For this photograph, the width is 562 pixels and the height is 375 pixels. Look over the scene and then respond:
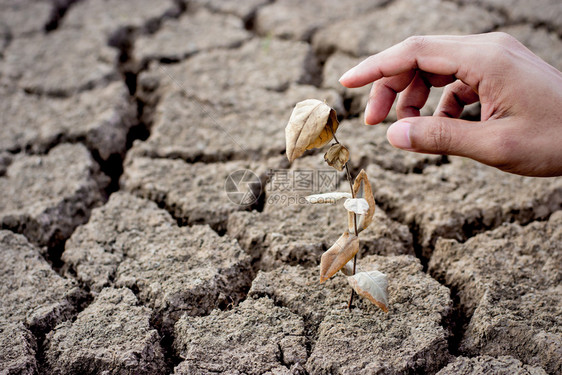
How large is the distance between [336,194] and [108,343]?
0.73 metres

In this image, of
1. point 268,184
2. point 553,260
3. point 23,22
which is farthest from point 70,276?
point 23,22

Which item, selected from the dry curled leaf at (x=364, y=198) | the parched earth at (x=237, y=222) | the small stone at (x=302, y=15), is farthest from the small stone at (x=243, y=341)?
the small stone at (x=302, y=15)

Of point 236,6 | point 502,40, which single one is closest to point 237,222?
point 502,40

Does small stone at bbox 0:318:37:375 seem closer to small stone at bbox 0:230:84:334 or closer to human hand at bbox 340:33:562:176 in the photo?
small stone at bbox 0:230:84:334

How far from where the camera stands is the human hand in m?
1.31

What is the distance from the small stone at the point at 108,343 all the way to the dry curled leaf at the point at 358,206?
2.09ft

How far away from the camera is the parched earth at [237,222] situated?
140cm

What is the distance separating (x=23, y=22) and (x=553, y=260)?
9.79 ft

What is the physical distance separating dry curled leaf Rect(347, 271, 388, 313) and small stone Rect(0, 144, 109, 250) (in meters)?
1.05

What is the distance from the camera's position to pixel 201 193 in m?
1.92

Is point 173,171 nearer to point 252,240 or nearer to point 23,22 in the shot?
point 252,240

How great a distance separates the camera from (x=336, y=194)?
1.30 m

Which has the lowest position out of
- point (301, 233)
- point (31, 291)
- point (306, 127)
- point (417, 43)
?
point (31, 291)

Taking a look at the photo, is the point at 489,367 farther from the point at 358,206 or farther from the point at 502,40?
the point at 502,40
